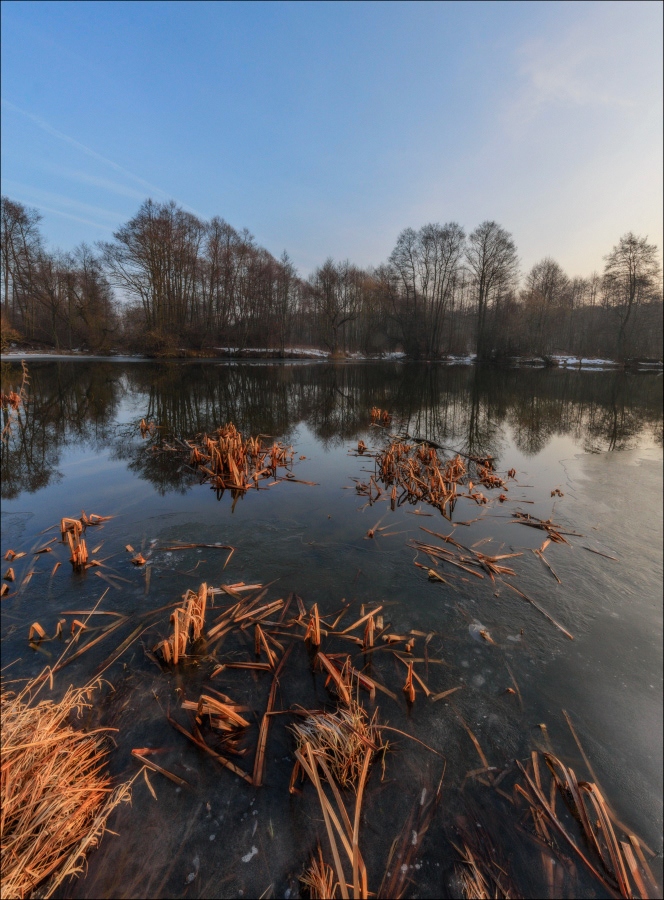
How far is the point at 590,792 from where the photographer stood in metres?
1.94

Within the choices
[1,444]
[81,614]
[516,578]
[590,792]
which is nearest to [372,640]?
[590,792]

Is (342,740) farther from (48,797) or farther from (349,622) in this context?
(48,797)

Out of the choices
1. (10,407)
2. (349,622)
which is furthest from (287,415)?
(349,622)

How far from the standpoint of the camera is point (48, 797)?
65.9 inches

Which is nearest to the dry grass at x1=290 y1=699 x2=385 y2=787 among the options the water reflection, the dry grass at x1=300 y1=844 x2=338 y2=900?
the dry grass at x1=300 y1=844 x2=338 y2=900

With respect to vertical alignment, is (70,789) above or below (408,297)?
below

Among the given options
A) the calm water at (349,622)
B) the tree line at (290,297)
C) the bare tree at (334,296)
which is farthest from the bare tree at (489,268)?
the calm water at (349,622)

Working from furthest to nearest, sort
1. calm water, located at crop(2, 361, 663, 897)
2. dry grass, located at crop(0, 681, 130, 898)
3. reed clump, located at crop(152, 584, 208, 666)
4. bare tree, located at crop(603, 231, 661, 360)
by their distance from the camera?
bare tree, located at crop(603, 231, 661, 360) < reed clump, located at crop(152, 584, 208, 666) < calm water, located at crop(2, 361, 663, 897) < dry grass, located at crop(0, 681, 130, 898)

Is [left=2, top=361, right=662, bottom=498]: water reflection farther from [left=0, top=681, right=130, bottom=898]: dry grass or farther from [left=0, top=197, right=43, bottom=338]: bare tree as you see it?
[left=0, top=197, right=43, bottom=338]: bare tree

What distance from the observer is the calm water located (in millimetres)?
1806

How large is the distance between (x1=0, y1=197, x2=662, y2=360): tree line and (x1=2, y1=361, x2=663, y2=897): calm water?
40390 millimetres

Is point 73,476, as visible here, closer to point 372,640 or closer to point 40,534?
point 40,534

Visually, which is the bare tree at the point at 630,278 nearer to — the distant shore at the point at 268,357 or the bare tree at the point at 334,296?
the distant shore at the point at 268,357

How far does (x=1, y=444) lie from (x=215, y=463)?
6001 mm
